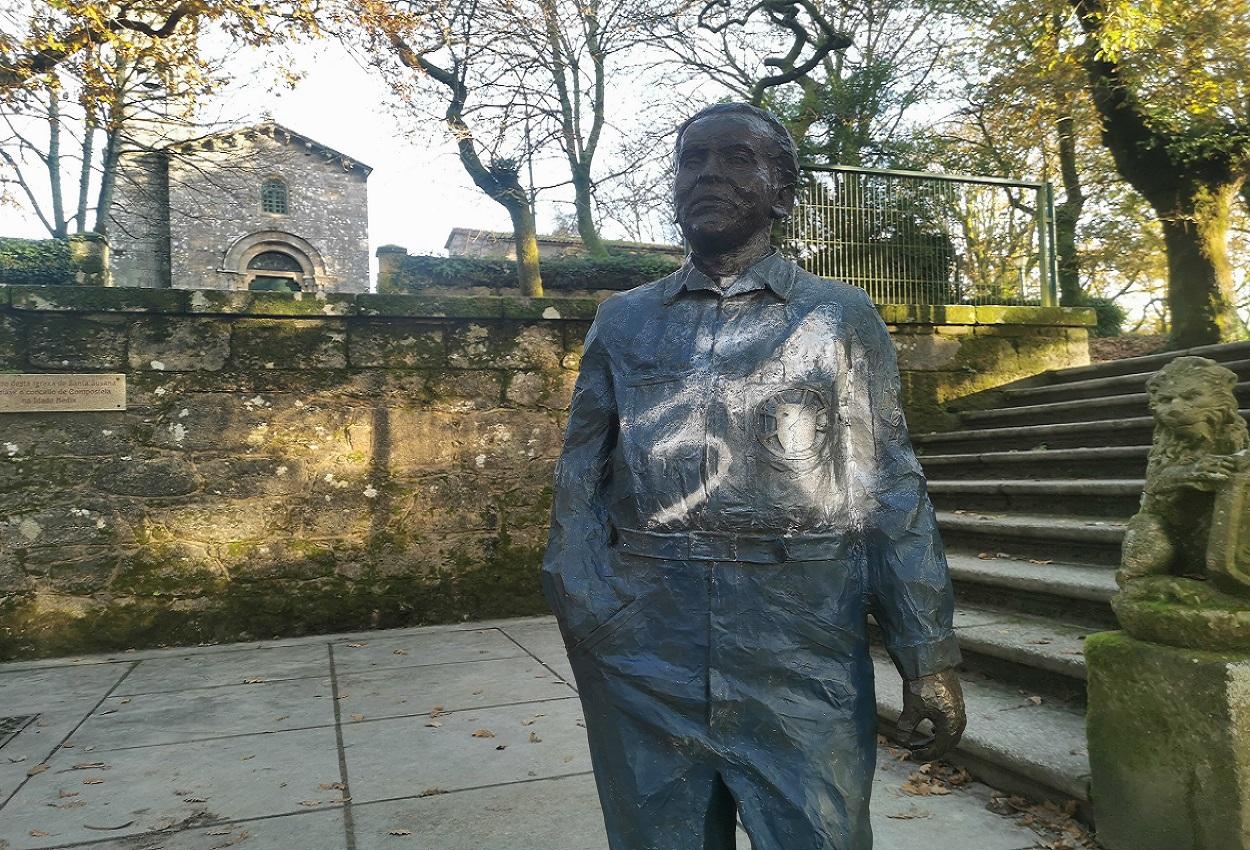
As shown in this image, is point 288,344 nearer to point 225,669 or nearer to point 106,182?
point 225,669

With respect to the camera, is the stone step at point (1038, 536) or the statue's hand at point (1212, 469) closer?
the statue's hand at point (1212, 469)

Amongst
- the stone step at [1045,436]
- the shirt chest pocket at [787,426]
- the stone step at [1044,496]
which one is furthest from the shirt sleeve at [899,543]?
the stone step at [1045,436]

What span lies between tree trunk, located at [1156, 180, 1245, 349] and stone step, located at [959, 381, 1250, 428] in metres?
5.69

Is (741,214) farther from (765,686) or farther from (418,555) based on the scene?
(418,555)

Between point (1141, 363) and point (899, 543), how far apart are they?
5961mm

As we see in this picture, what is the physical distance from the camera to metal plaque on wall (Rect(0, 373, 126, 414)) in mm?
5008

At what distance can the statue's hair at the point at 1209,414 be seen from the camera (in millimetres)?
2549

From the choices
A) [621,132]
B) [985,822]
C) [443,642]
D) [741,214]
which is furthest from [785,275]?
[621,132]

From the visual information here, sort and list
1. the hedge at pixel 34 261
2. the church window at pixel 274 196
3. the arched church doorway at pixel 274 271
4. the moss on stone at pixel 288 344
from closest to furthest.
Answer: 1. the moss on stone at pixel 288 344
2. the hedge at pixel 34 261
3. the arched church doorway at pixel 274 271
4. the church window at pixel 274 196

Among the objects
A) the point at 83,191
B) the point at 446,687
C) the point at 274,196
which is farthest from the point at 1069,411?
the point at 274,196

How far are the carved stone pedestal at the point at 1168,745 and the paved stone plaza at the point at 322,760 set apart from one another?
32 cm

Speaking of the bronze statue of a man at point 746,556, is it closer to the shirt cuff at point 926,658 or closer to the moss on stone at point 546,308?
the shirt cuff at point 926,658

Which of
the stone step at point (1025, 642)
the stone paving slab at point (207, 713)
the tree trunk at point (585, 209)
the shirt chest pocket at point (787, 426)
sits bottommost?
the stone paving slab at point (207, 713)

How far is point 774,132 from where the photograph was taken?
153 cm
